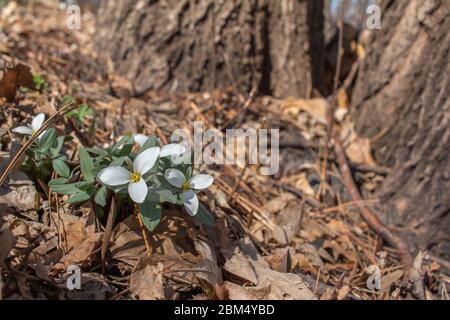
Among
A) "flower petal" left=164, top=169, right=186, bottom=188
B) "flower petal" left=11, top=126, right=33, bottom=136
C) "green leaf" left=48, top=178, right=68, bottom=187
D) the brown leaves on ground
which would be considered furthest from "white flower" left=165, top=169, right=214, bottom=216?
the brown leaves on ground

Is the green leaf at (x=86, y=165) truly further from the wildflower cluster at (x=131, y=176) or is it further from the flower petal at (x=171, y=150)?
the flower petal at (x=171, y=150)

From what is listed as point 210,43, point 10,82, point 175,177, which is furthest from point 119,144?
point 210,43

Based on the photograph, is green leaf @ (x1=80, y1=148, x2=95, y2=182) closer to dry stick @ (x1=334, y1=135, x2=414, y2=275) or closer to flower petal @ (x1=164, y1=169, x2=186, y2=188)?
flower petal @ (x1=164, y1=169, x2=186, y2=188)

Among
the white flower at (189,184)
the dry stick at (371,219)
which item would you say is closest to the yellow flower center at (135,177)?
the white flower at (189,184)

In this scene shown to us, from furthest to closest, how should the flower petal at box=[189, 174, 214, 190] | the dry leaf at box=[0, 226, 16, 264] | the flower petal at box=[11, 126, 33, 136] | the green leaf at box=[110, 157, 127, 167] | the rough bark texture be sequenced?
the rough bark texture
the flower petal at box=[11, 126, 33, 136]
the flower petal at box=[189, 174, 214, 190]
the green leaf at box=[110, 157, 127, 167]
the dry leaf at box=[0, 226, 16, 264]

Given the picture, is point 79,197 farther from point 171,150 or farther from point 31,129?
point 31,129
